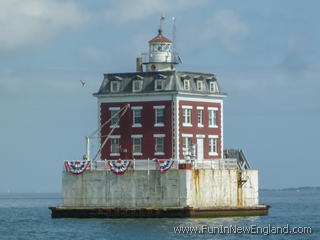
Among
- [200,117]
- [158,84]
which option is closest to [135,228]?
[158,84]

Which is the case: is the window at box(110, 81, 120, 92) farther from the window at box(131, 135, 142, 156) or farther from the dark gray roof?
the window at box(131, 135, 142, 156)

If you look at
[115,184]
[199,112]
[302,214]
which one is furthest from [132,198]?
[302,214]

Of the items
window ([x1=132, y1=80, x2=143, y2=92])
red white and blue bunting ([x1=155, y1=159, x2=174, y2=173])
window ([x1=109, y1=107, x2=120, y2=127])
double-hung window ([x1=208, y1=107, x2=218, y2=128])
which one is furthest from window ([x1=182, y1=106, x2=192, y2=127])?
window ([x1=109, y1=107, x2=120, y2=127])

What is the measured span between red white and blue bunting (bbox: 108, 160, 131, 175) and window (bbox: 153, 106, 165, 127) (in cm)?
371

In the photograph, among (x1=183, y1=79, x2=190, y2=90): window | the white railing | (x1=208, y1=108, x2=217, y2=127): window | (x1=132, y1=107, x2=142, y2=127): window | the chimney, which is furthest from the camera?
the chimney

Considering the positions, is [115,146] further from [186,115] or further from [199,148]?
[199,148]

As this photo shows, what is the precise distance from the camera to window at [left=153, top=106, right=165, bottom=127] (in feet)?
261

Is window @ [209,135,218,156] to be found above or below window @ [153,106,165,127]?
below

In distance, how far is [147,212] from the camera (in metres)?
76.6

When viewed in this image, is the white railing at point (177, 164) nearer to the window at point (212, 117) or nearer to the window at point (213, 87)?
the window at point (212, 117)

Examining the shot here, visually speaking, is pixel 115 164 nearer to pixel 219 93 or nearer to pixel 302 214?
pixel 219 93

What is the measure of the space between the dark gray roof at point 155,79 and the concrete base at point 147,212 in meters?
8.25

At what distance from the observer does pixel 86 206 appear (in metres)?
79.2

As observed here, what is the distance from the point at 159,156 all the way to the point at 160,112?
2.97 m
